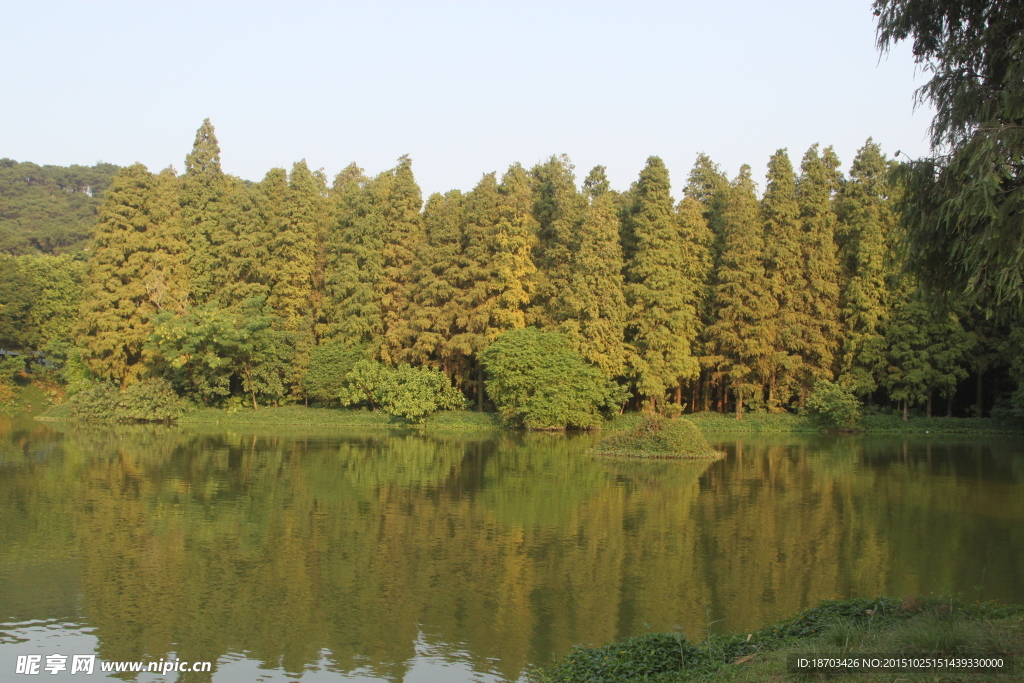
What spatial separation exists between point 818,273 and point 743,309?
12.8ft

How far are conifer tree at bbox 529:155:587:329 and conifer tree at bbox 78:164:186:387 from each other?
657 inches

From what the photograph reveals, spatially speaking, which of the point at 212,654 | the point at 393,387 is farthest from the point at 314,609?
the point at 393,387

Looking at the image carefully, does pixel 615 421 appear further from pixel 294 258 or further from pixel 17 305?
pixel 17 305

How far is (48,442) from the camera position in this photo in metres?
27.0

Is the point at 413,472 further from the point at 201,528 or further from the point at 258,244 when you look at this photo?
the point at 258,244

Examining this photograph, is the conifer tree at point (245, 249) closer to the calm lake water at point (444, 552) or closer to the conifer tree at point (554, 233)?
the conifer tree at point (554, 233)

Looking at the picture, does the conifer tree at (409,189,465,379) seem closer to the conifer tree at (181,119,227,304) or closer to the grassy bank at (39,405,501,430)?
the grassy bank at (39,405,501,430)

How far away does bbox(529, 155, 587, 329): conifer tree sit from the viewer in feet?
118

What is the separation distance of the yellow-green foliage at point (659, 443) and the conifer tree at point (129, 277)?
22055 mm

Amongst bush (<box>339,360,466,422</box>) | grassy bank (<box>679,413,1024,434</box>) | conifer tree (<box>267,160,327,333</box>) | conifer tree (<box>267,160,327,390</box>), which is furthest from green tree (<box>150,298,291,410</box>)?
grassy bank (<box>679,413,1024,434</box>)

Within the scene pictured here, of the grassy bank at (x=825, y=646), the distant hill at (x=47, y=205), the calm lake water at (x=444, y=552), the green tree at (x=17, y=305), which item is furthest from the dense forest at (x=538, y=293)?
the grassy bank at (x=825, y=646)

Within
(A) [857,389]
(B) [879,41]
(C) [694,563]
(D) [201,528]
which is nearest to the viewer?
(B) [879,41]

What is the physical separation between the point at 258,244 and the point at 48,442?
15491 mm

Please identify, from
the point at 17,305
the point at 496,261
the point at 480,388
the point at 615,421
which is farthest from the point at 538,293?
the point at 17,305
